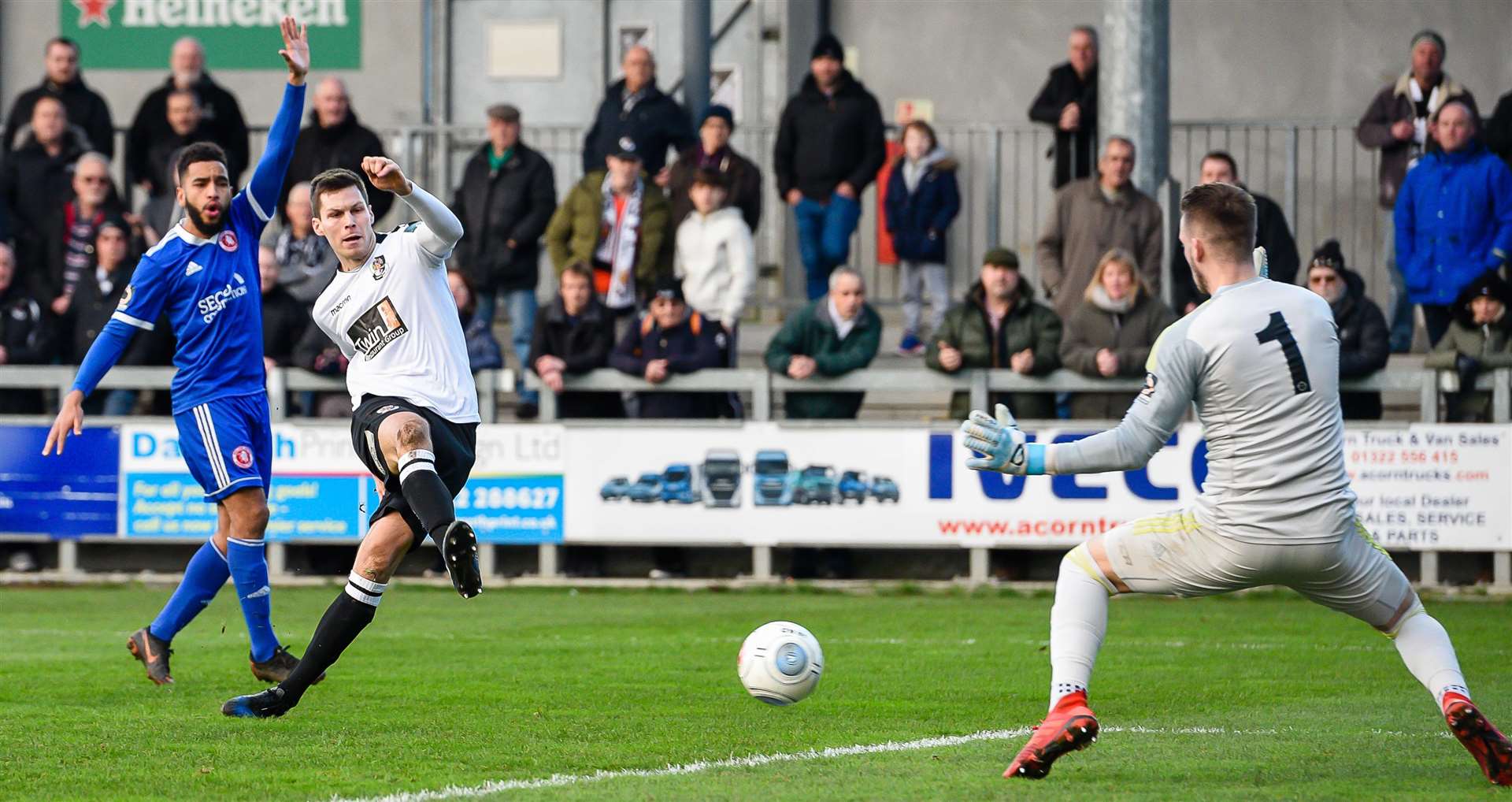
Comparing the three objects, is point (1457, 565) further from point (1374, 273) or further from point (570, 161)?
point (570, 161)

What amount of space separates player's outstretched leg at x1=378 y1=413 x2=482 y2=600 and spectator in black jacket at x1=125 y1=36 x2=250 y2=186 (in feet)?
30.8

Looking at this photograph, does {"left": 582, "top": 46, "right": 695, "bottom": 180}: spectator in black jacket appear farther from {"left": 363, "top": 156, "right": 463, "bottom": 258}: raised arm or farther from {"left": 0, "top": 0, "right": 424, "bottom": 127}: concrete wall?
{"left": 363, "top": 156, "right": 463, "bottom": 258}: raised arm

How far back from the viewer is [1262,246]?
1434 centimetres

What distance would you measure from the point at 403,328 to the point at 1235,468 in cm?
339

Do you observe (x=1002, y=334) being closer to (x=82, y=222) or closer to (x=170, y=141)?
(x=170, y=141)

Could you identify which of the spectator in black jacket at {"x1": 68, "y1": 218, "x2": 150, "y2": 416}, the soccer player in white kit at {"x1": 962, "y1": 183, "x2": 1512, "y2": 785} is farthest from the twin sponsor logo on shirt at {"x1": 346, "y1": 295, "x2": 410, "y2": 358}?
the spectator in black jacket at {"x1": 68, "y1": 218, "x2": 150, "y2": 416}

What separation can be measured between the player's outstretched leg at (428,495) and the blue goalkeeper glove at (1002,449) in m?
1.83

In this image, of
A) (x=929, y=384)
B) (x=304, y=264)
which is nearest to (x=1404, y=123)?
(x=929, y=384)

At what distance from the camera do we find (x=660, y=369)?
1445cm

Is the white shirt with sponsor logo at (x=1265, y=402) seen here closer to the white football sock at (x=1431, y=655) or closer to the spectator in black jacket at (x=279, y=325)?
the white football sock at (x=1431, y=655)

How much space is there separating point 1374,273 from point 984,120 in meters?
4.45

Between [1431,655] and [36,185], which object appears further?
[36,185]

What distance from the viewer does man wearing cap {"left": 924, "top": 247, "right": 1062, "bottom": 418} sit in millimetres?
14086

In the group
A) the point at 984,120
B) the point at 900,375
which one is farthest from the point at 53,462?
the point at 984,120
